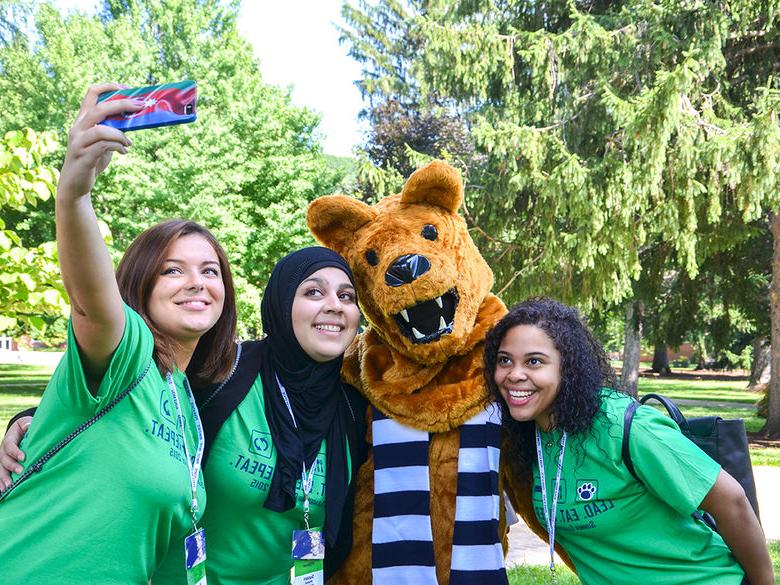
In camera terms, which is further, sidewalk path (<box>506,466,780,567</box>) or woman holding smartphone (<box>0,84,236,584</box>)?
sidewalk path (<box>506,466,780,567</box>)

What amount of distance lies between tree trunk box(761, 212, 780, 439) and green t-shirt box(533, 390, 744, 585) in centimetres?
1159

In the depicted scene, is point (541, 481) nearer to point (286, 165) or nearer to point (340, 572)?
point (340, 572)

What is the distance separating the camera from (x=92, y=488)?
1.90 metres

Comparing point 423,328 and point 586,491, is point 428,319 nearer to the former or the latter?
point 423,328

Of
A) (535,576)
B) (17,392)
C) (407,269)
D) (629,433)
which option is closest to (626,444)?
(629,433)

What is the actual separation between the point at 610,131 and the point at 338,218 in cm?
997

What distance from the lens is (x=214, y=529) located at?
2561 millimetres

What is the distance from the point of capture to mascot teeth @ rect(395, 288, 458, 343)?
310 centimetres

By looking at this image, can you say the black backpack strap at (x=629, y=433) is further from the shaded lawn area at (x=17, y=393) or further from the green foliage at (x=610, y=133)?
the shaded lawn area at (x=17, y=393)

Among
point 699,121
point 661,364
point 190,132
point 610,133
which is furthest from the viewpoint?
point 661,364

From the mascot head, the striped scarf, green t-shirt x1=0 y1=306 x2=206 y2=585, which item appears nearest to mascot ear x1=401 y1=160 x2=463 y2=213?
the mascot head

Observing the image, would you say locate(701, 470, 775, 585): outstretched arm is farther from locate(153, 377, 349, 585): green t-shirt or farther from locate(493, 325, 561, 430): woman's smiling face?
locate(153, 377, 349, 585): green t-shirt

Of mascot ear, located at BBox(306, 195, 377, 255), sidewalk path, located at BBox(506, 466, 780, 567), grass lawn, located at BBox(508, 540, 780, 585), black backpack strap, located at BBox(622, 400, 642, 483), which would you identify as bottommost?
sidewalk path, located at BBox(506, 466, 780, 567)

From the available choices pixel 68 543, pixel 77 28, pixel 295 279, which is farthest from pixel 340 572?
pixel 77 28
